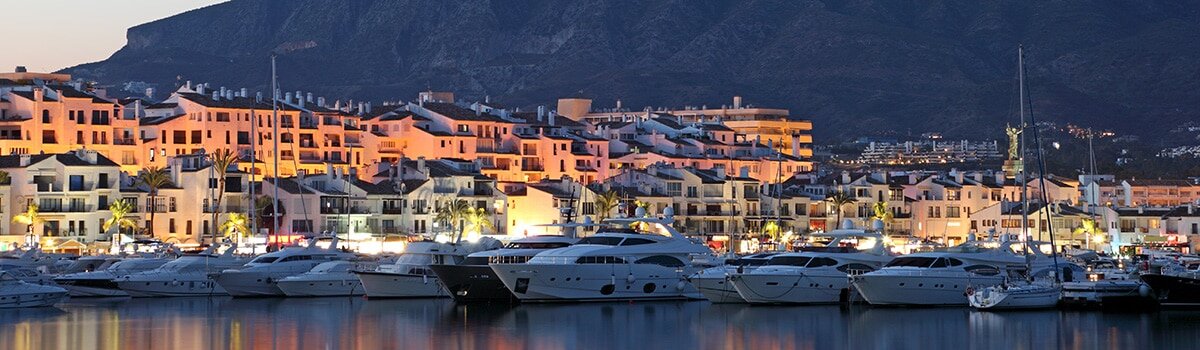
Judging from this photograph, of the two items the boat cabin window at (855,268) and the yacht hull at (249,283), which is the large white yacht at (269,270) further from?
the boat cabin window at (855,268)

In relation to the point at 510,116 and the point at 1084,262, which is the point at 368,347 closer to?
the point at 1084,262

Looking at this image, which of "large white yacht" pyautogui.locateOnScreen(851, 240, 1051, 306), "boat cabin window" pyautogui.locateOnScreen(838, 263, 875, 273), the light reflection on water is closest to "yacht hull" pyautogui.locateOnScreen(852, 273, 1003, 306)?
"large white yacht" pyautogui.locateOnScreen(851, 240, 1051, 306)

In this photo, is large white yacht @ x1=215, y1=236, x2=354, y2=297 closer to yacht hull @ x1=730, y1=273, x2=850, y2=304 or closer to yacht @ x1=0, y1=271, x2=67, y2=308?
yacht @ x1=0, y1=271, x2=67, y2=308

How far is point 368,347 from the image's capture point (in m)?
54.8

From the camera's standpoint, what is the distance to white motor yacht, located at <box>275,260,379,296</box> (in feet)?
248

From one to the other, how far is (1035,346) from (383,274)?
82.9ft

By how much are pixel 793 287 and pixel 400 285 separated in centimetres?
1341

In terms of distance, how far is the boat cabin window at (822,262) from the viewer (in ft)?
226

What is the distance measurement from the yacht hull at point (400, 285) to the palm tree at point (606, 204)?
138 ft

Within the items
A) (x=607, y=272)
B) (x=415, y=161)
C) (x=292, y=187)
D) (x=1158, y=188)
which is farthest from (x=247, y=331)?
(x=1158, y=188)

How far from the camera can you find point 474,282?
234 feet

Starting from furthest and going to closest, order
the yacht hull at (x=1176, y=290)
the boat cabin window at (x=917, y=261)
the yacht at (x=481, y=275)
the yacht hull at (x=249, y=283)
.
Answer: the yacht hull at (x=249, y=283)
the yacht at (x=481, y=275)
the boat cabin window at (x=917, y=261)
the yacht hull at (x=1176, y=290)

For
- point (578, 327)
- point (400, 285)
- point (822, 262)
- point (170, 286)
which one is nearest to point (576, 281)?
point (822, 262)

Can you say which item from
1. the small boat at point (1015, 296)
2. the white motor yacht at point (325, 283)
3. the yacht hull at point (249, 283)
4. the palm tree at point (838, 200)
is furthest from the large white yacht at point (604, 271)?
the palm tree at point (838, 200)
